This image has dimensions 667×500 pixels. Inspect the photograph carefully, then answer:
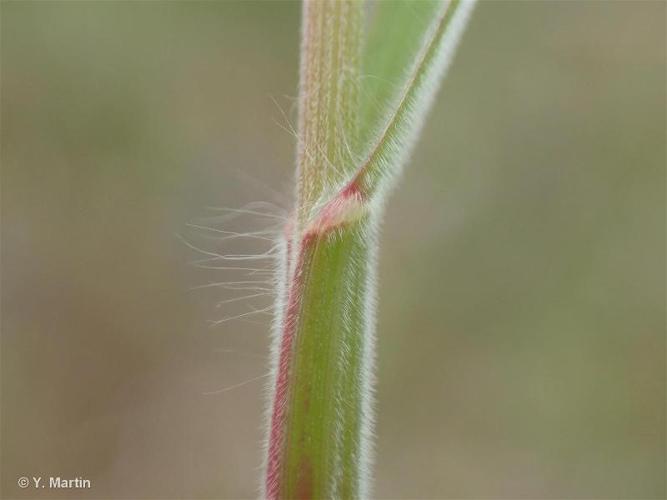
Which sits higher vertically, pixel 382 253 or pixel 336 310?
pixel 336 310

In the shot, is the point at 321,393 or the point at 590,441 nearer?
the point at 321,393

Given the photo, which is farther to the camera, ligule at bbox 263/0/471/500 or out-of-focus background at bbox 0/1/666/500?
out-of-focus background at bbox 0/1/666/500

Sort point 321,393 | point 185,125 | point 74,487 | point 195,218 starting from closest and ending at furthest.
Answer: point 321,393 < point 74,487 < point 195,218 < point 185,125

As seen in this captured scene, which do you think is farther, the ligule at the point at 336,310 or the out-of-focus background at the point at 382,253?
the out-of-focus background at the point at 382,253

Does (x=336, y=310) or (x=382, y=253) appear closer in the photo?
(x=336, y=310)

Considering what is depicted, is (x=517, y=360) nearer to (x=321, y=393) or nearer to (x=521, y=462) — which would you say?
(x=521, y=462)

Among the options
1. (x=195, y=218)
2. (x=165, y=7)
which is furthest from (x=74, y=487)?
(x=165, y=7)

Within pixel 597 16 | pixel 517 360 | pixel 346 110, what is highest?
pixel 597 16

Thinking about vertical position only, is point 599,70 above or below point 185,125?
above
